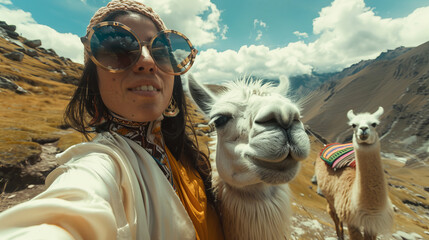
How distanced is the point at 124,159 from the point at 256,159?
90cm

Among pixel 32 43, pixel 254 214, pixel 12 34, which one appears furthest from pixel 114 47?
pixel 12 34

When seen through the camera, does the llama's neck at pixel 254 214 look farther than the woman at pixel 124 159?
Yes

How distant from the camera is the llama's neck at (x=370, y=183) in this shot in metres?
4.20

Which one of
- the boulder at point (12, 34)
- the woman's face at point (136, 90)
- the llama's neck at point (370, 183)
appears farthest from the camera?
the boulder at point (12, 34)

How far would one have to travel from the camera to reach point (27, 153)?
6.47 meters

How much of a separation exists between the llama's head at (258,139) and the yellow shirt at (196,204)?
0.29 metres

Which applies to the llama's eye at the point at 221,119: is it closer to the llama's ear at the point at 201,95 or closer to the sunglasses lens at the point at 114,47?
the llama's ear at the point at 201,95

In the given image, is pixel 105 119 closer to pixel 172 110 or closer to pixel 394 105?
pixel 172 110

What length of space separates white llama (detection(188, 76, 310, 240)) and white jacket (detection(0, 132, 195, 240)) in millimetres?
611

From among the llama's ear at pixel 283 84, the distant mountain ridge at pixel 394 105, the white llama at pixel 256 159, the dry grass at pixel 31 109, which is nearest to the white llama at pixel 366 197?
→ the llama's ear at pixel 283 84

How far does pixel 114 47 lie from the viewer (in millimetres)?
1276

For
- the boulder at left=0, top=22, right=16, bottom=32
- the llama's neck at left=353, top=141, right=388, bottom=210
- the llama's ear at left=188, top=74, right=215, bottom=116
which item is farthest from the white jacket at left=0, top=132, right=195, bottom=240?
the boulder at left=0, top=22, right=16, bottom=32

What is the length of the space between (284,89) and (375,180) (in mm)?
3507

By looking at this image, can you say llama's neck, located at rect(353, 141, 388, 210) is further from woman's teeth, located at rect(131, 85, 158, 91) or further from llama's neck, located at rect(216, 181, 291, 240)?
woman's teeth, located at rect(131, 85, 158, 91)
